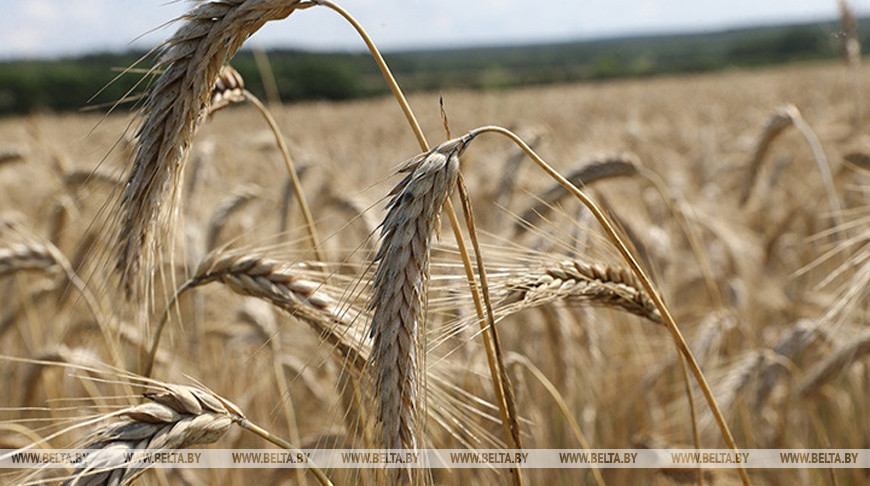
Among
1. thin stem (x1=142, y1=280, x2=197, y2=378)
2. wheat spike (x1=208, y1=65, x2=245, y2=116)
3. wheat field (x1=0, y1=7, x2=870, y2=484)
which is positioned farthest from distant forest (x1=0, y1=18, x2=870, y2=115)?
thin stem (x1=142, y1=280, x2=197, y2=378)

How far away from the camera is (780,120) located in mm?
2492

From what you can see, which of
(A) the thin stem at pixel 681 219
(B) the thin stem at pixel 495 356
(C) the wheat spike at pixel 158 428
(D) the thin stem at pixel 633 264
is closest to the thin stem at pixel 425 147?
(B) the thin stem at pixel 495 356

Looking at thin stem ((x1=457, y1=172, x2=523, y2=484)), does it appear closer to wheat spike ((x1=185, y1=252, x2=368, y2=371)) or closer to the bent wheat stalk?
wheat spike ((x1=185, y1=252, x2=368, y2=371))

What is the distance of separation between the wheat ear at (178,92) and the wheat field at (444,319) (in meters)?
0.04

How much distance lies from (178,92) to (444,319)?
1551 millimetres

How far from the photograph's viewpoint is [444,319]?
2.28m

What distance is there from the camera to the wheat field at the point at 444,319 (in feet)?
2.70

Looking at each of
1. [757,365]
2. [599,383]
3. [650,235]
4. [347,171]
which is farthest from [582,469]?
[347,171]

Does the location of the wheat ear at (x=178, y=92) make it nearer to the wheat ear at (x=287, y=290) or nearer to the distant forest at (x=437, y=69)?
the wheat ear at (x=287, y=290)

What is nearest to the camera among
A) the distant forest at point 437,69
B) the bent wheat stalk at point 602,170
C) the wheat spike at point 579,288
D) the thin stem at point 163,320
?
the wheat spike at point 579,288

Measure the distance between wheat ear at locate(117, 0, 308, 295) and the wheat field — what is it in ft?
0.15

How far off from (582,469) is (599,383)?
0.33m

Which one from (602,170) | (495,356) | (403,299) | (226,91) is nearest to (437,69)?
(602,170)

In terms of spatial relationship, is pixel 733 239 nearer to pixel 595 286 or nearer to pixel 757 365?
pixel 757 365
